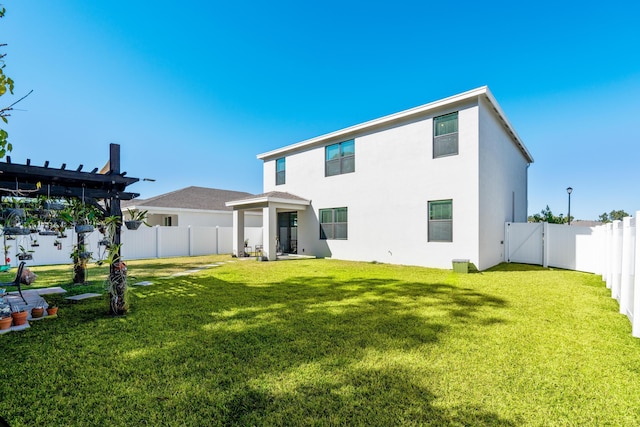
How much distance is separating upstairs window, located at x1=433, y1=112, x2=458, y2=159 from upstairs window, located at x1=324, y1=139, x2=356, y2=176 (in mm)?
4160

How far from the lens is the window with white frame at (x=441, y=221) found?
37.2 ft

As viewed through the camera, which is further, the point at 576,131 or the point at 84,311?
the point at 576,131

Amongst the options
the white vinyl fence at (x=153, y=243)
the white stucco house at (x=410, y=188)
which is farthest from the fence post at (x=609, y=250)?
the white vinyl fence at (x=153, y=243)

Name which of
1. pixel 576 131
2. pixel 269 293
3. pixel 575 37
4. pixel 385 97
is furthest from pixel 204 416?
pixel 576 131

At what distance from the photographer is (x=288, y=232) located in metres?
18.3

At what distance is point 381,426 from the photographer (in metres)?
2.31

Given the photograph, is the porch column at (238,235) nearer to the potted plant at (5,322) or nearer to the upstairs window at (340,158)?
the upstairs window at (340,158)

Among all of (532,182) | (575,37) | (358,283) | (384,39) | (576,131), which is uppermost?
(384,39)

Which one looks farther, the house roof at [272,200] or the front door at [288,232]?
the front door at [288,232]

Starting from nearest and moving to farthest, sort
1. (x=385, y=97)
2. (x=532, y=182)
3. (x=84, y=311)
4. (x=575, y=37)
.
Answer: (x=84, y=311), (x=575, y=37), (x=385, y=97), (x=532, y=182)

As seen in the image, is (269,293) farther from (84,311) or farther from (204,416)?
(204,416)

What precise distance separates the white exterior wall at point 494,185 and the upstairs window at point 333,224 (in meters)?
6.45

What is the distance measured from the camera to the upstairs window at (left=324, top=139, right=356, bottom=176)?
1462cm

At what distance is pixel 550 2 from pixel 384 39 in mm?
6305
